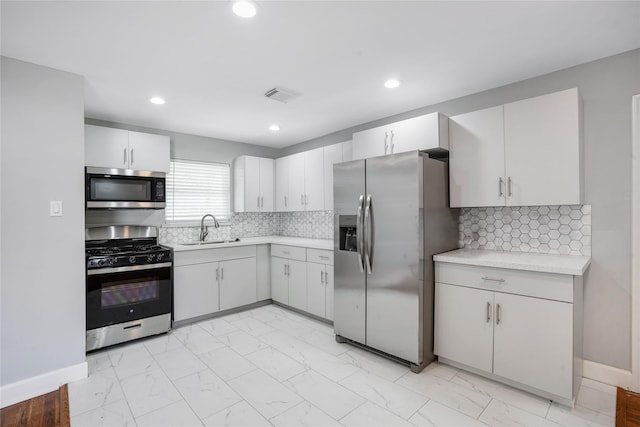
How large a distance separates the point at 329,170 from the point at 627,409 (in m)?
3.33

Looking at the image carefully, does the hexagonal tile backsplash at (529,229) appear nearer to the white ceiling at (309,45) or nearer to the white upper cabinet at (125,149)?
the white ceiling at (309,45)

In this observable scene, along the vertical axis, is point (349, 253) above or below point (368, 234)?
below

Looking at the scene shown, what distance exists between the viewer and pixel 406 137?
305 centimetres

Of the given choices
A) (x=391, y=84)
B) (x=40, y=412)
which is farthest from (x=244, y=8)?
(x=40, y=412)

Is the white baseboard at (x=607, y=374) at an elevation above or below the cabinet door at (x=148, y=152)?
below

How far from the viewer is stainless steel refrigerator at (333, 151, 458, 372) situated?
255 cm

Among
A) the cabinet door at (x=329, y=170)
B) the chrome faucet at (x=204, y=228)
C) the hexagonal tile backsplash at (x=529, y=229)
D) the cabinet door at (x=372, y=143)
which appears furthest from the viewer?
the chrome faucet at (x=204, y=228)

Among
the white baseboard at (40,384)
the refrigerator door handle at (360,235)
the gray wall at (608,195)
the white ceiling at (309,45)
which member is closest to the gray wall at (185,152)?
the white ceiling at (309,45)

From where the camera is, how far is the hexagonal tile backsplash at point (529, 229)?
8.12ft

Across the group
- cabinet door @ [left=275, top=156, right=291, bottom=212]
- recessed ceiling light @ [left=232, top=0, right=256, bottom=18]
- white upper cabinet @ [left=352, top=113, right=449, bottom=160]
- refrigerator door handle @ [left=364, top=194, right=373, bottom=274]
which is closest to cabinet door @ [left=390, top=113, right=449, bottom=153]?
white upper cabinet @ [left=352, top=113, right=449, bottom=160]

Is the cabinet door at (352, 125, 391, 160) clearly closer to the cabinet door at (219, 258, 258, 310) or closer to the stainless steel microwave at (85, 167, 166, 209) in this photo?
the cabinet door at (219, 258, 258, 310)

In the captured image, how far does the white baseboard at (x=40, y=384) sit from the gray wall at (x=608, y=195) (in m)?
4.03

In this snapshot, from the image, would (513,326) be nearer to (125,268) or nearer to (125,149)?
(125,268)

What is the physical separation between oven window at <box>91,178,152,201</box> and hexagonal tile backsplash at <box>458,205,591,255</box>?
11.3ft
